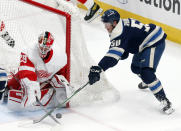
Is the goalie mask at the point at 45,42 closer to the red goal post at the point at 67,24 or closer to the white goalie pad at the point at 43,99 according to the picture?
the red goal post at the point at 67,24

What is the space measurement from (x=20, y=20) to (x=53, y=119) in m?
1.31

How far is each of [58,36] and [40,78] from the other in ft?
2.22

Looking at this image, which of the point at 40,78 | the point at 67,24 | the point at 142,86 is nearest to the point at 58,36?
the point at 67,24

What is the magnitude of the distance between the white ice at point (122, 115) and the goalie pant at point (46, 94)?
0.08 meters

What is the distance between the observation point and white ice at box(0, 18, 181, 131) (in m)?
5.45

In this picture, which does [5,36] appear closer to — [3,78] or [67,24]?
[3,78]

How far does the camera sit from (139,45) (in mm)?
5809

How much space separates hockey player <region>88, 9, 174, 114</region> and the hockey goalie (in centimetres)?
37

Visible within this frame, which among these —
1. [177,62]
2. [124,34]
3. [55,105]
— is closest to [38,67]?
[55,105]

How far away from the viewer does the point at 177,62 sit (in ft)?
23.5

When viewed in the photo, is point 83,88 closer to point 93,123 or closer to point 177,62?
point 93,123

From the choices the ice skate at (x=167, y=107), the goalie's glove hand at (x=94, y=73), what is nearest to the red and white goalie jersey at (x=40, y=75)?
the goalie's glove hand at (x=94, y=73)

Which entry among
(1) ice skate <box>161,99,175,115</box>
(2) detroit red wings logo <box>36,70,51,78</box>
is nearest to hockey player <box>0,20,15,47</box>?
(2) detroit red wings logo <box>36,70,51,78</box>

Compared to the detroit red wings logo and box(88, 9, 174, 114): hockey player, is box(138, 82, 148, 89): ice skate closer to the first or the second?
box(88, 9, 174, 114): hockey player
